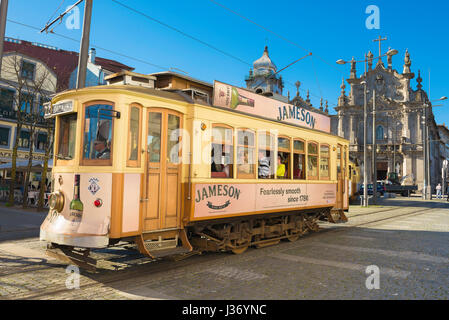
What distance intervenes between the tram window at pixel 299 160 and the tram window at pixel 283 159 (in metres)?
0.33

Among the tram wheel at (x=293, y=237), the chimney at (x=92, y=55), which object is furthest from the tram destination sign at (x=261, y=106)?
the chimney at (x=92, y=55)

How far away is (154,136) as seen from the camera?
6.52 meters

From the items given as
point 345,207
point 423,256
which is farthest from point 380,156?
point 423,256

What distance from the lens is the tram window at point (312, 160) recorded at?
10219 millimetres

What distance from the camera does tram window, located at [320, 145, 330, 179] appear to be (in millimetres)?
10867

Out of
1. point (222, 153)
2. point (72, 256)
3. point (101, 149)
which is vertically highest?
point (222, 153)

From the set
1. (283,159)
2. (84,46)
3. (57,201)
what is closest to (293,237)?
(283,159)

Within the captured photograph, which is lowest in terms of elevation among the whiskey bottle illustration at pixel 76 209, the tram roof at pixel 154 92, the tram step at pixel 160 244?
the tram step at pixel 160 244

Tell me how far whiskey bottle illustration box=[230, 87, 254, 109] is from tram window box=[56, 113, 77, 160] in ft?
11.3

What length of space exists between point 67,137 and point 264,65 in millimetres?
63974

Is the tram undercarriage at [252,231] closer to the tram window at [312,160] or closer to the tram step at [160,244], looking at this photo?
the tram step at [160,244]

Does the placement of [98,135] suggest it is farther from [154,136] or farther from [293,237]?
[293,237]

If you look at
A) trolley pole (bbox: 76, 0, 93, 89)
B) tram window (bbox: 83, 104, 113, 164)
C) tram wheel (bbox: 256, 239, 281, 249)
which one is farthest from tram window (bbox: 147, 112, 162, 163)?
tram wheel (bbox: 256, 239, 281, 249)

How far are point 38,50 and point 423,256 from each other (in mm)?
36983
